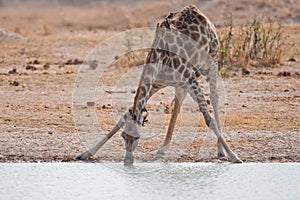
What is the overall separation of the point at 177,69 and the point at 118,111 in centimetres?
338

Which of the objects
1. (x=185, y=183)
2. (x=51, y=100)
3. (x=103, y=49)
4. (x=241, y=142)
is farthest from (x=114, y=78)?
(x=185, y=183)

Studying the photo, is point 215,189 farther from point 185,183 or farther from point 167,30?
point 167,30

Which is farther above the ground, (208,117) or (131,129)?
(208,117)

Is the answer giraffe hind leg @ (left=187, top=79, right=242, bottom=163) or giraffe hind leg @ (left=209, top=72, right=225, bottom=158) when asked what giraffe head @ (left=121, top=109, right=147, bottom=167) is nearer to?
giraffe hind leg @ (left=187, top=79, right=242, bottom=163)

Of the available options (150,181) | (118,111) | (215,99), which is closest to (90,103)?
(118,111)

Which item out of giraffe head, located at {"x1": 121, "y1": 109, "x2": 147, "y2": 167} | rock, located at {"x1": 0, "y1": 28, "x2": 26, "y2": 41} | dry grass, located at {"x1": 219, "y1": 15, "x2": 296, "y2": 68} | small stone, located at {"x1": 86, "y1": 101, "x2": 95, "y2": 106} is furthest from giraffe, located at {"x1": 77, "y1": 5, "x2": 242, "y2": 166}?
rock, located at {"x1": 0, "y1": 28, "x2": 26, "y2": 41}

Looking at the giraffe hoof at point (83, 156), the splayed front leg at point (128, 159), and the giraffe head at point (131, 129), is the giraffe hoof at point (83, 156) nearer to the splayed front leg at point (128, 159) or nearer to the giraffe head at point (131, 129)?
the splayed front leg at point (128, 159)

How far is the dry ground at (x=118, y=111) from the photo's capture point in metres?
10.6

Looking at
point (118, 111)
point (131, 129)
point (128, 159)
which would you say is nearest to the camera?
point (131, 129)

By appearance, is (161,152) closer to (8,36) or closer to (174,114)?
(174,114)

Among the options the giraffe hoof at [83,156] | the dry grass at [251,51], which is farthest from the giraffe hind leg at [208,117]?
the dry grass at [251,51]

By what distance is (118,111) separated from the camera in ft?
43.7

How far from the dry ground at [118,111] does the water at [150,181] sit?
442 mm

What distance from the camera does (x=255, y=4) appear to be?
123ft
